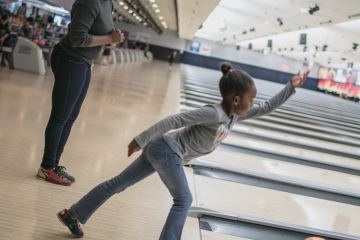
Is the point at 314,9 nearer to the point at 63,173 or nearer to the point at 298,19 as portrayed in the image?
the point at 298,19

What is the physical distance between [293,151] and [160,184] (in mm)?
3791

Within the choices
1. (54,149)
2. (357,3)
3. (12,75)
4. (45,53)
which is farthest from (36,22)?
(54,149)

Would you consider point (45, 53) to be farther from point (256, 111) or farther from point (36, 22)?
point (256, 111)

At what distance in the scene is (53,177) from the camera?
3318 millimetres

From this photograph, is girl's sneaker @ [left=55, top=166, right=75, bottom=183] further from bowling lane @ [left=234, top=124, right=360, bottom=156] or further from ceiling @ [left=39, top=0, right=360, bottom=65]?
ceiling @ [left=39, top=0, right=360, bottom=65]

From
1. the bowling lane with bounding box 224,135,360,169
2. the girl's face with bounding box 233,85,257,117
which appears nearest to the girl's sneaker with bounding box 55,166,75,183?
the girl's face with bounding box 233,85,257,117

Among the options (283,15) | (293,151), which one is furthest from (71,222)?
(283,15)

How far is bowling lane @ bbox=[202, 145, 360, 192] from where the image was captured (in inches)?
215

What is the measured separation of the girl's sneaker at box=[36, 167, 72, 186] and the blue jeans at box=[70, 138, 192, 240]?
0.88 m

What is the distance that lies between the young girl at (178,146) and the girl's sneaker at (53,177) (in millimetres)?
804

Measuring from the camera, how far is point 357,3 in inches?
515

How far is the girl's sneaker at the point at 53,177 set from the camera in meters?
3.32

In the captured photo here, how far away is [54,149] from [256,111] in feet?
4.66

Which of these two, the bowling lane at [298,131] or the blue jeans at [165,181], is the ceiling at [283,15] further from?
the blue jeans at [165,181]
